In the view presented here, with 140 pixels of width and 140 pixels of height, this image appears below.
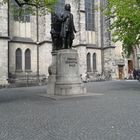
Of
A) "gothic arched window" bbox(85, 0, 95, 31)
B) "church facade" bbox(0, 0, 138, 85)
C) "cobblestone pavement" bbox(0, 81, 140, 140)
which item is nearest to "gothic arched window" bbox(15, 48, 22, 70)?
"church facade" bbox(0, 0, 138, 85)

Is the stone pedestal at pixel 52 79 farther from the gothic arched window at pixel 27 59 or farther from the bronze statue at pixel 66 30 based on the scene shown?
the gothic arched window at pixel 27 59

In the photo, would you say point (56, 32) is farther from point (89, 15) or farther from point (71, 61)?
point (89, 15)

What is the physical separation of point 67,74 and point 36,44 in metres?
18.7

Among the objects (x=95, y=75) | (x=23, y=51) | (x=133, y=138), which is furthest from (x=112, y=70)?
(x=133, y=138)

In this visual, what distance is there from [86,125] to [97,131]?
26.5 inches

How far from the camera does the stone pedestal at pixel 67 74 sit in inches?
535

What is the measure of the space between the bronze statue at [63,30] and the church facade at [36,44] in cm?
1253

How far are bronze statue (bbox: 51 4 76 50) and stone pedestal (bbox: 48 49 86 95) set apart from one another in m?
0.72

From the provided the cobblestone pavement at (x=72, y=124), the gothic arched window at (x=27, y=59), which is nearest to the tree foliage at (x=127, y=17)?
the cobblestone pavement at (x=72, y=124)

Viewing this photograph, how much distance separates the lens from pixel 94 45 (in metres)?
38.2

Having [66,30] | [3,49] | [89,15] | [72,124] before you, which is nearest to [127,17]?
[66,30]

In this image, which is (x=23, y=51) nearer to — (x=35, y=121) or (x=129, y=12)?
(x=129, y=12)

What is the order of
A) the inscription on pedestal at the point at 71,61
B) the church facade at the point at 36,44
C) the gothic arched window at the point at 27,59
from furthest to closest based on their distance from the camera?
the gothic arched window at the point at 27,59
the church facade at the point at 36,44
the inscription on pedestal at the point at 71,61

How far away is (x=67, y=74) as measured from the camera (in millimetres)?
13703
